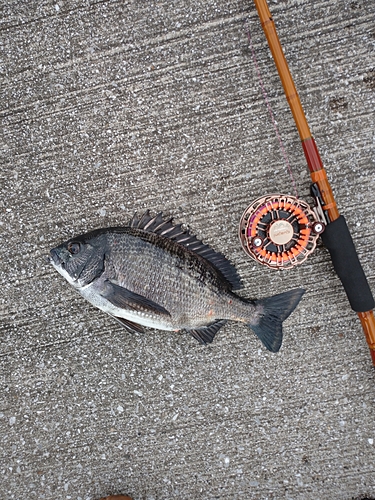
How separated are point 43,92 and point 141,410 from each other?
2395mm

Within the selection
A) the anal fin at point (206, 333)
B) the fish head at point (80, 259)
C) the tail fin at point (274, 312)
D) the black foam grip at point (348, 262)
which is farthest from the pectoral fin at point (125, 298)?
the black foam grip at point (348, 262)

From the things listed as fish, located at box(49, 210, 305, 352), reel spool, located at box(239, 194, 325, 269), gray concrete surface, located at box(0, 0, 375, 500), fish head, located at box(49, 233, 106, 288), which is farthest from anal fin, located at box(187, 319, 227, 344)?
fish head, located at box(49, 233, 106, 288)

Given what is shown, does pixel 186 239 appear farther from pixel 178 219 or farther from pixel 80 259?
pixel 80 259

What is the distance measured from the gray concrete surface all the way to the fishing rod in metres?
0.20

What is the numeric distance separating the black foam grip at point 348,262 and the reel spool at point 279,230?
0.08m

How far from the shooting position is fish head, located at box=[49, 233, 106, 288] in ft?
7.05

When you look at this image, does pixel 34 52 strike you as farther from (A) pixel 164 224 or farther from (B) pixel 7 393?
(B) pixel 7 393

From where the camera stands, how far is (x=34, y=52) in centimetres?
240

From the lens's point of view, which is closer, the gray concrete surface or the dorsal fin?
the dorsal fin

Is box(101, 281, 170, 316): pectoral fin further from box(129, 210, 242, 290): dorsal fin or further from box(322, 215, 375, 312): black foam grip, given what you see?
box(322, 215, 375, 312): black foam grip

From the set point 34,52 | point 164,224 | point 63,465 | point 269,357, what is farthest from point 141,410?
point 34,52

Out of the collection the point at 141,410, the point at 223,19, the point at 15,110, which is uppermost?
the point at 223,19

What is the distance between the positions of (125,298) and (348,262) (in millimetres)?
1430

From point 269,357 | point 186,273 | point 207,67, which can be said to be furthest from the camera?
point 269,357
